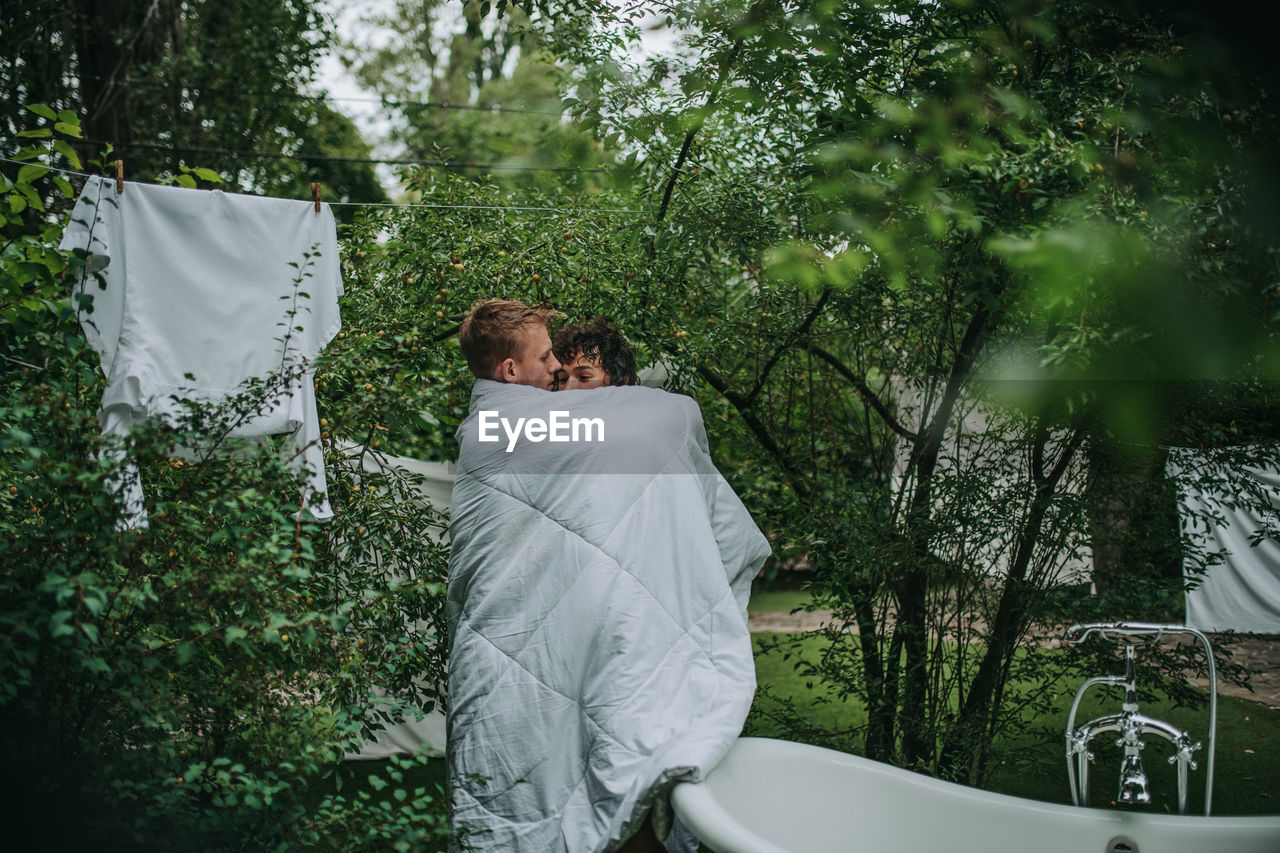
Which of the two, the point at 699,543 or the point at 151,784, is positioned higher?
the point at 699,543

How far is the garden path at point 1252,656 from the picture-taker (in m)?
4.44

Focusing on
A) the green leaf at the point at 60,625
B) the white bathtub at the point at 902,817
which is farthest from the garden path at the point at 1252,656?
the green leaf at the point at 60,625

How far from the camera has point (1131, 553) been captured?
2.89m

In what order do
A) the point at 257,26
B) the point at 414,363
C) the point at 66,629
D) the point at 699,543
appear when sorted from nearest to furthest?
the point at 66,629
the point at 699,543
the point at 414,363
the point at 257,26

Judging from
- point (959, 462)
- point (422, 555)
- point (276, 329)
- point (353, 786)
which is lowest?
point (353, 786)

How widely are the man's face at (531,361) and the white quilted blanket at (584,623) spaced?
0.30 ft

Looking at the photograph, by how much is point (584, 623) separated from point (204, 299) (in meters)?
1.14

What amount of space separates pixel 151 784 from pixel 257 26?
7241mm

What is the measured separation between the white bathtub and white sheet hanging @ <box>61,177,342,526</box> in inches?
44.1

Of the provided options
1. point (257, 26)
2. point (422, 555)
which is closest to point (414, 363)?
point (422, 555)

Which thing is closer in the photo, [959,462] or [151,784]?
[151,784]

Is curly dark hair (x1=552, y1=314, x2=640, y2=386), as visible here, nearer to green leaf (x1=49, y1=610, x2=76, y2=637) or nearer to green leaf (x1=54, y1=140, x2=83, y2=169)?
green leaf (x1=54, y1=140, x2=83, y2=169)

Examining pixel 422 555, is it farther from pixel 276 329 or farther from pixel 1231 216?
pixel 1231 216

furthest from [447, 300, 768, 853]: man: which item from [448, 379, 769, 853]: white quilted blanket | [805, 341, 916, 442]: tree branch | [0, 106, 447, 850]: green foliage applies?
[805, 341, 916, 442]: tree branch
